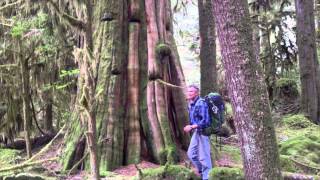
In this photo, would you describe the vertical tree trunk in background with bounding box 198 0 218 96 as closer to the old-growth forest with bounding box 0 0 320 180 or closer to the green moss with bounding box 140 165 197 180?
the old-growth forest with bounding box 0 0 320 180

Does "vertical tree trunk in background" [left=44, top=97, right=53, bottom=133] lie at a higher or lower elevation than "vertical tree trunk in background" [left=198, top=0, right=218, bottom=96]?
lower

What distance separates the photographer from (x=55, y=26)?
12164mm

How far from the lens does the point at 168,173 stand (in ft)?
26.5

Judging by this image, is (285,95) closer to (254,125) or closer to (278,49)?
(278,49)

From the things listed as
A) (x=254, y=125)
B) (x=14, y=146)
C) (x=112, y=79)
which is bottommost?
(x=14, y=146)

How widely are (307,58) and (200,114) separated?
30.8 ft

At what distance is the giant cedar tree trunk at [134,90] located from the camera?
31.8 ft

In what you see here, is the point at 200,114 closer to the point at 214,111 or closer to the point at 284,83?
the point at 214,111

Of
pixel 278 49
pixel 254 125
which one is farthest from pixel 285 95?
pixel 254 125

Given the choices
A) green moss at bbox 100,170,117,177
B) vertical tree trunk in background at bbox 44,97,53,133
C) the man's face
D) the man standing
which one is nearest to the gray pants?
the man standing

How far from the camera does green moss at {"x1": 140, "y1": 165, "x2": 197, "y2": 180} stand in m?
7.94

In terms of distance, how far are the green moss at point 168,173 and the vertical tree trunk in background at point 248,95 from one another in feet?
7.06

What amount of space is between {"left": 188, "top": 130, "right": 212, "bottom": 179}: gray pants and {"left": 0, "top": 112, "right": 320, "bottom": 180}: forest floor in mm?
290

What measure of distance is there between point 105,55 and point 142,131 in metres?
1.80
